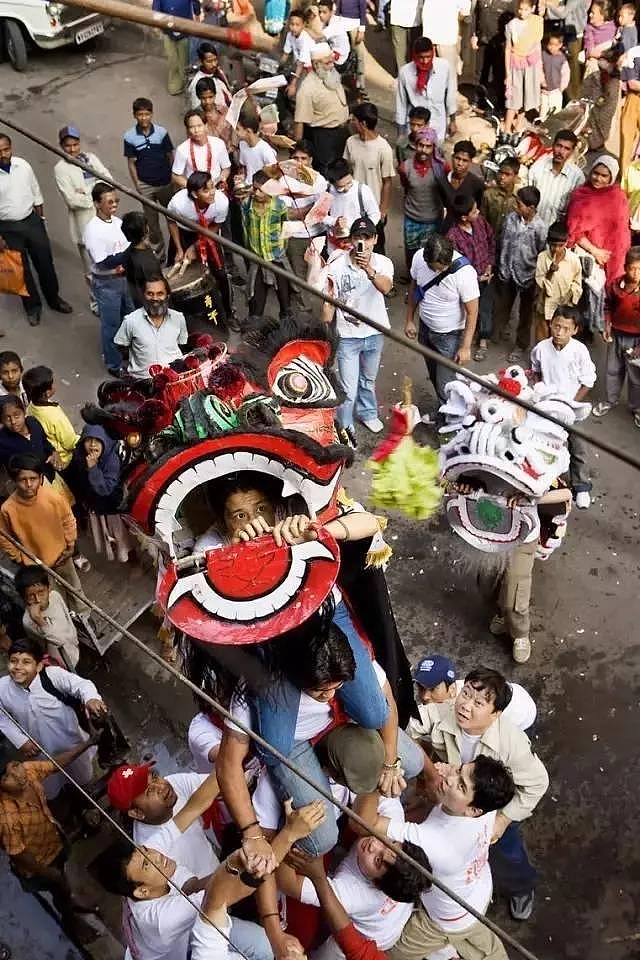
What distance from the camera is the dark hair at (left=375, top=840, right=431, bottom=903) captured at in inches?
135

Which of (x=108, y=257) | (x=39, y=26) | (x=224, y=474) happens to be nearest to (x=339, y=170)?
(x=108, y=257)

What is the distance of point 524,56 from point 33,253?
3.68 metres

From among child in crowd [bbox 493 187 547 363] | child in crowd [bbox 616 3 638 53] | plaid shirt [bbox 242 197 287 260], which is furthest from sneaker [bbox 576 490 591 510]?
child in crowd [bbox 616 3 638 53]

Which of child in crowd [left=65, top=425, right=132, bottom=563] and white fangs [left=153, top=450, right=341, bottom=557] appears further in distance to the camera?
child in crowd [left=65, top=425, right=132, bottom=563]

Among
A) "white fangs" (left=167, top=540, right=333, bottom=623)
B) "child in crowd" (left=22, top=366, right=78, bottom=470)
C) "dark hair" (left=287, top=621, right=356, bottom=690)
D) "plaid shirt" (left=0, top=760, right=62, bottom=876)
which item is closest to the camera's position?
"white fangs" (left=167, top=540, right=333, bottom=623)

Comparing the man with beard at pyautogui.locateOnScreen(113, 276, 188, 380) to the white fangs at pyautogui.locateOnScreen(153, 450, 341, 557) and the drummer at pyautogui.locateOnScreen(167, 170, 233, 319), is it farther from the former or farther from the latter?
the white fangs at pyautogui.locateOnScreen(153, 450, 341, 557)

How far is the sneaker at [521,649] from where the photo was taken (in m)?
5.27

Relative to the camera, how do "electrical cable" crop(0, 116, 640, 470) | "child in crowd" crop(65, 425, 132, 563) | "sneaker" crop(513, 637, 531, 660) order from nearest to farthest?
"electrical cable" crop(0, 116, 640, 470), "child in crowd" crop(65, 425, 132, 563), "sneaker" crop(513, 637, 531, 660)

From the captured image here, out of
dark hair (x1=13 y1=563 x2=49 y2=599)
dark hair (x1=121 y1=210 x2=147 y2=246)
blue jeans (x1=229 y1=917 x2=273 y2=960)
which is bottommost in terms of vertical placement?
blue jeans (x1=229 y1=917 x2=273 y2=960)

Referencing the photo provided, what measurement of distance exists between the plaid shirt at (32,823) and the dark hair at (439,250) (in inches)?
120

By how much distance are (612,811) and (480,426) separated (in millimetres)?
1776

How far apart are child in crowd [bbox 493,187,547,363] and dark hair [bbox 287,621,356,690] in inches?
146

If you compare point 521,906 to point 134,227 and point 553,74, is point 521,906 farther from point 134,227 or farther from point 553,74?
point 553,74

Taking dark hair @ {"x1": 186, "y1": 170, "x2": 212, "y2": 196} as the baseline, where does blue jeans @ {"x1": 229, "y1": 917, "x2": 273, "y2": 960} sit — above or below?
below
